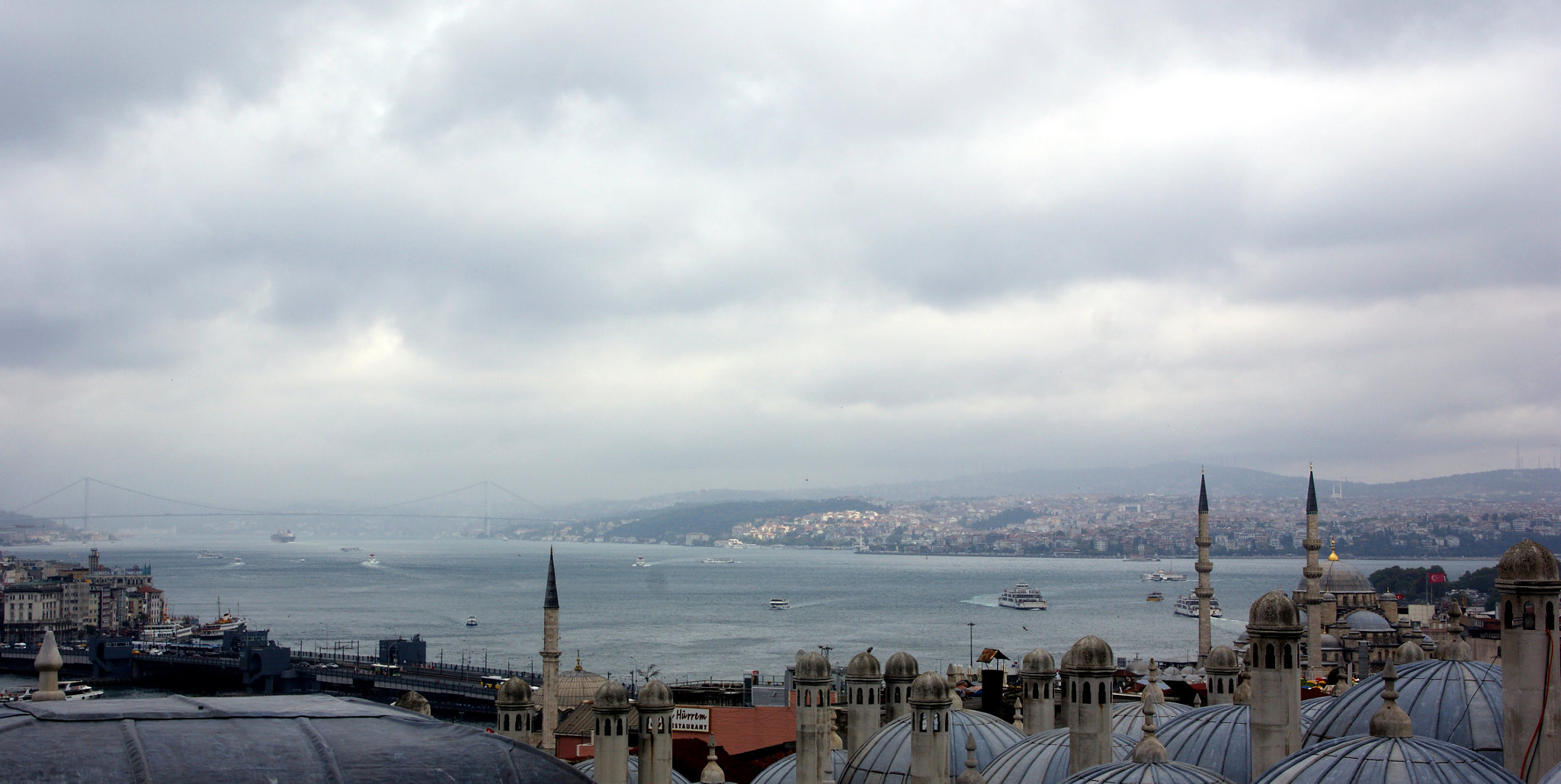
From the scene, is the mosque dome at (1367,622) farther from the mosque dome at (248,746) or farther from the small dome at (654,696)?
the mosque dome at (248,746)

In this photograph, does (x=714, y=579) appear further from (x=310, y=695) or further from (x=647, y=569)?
(x=310, y=695)

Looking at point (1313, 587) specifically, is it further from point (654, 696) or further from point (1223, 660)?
point (654, 696)

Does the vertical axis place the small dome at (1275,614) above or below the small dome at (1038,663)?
above

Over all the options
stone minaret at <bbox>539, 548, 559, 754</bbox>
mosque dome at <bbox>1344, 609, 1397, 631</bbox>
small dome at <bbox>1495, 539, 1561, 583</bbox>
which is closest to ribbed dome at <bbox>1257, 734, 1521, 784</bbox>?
small dome at <bbox>1495, 539, 1561, 583</bbox>

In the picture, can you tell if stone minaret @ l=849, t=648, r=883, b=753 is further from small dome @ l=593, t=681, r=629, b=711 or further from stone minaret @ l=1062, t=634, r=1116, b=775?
small dome @ l=593, t=681, r=629, b=711

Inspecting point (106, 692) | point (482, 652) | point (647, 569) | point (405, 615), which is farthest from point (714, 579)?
point (106, 692)

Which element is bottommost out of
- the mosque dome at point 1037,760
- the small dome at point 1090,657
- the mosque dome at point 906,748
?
the mosque dome at point 906,748

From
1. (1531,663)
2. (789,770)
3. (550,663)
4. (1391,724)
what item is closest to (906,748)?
(789,770)

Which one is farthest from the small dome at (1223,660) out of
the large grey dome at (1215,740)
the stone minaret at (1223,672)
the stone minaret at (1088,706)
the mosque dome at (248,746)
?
the mosque dome at (248,746)
